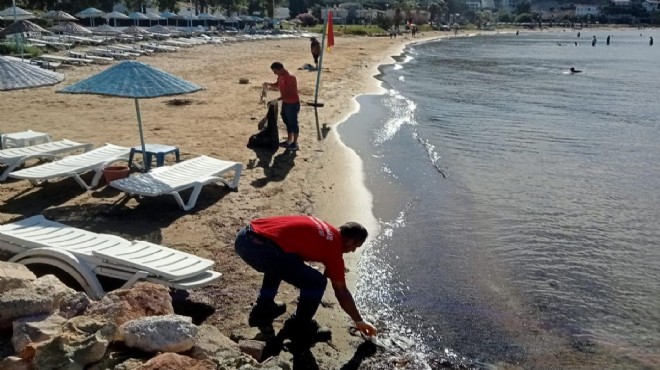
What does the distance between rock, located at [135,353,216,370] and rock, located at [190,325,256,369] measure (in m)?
0.25

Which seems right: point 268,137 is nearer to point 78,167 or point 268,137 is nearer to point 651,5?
point 78,167

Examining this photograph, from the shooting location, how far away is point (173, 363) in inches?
140

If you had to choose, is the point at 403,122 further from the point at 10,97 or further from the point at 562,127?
the point at 10,97

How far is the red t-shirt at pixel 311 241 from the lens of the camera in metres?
4.51

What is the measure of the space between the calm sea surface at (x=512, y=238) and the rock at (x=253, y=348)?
4.17 ft

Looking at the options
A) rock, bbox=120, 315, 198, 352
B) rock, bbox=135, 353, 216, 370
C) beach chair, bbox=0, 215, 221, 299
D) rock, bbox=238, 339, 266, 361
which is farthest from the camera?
beach chair, bbox=0, 215, 221, 299

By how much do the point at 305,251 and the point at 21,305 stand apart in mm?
2017

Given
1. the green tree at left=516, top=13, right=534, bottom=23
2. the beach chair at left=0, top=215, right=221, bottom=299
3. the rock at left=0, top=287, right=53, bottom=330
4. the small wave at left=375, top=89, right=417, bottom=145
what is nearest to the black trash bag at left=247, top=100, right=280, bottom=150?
the small wave at left=375, top=89, right=417, bottom=145

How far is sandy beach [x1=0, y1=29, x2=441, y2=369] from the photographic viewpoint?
5.82 metres

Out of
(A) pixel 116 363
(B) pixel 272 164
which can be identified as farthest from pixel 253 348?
(B) pixel 272 164

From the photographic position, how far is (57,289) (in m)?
4.26

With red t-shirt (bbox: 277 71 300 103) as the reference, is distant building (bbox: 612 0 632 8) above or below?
above

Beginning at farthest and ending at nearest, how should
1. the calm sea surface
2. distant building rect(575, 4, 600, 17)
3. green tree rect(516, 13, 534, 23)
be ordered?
distant building rect(575, 4, 600, 17) → green tree rect(516, 13, 534, 23) → the calm sea surface

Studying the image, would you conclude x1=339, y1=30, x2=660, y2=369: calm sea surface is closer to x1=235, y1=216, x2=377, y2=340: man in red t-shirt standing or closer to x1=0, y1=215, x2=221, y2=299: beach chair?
x1=235, y1=216, x2=377, y2=340: man in red t-shirt standing
